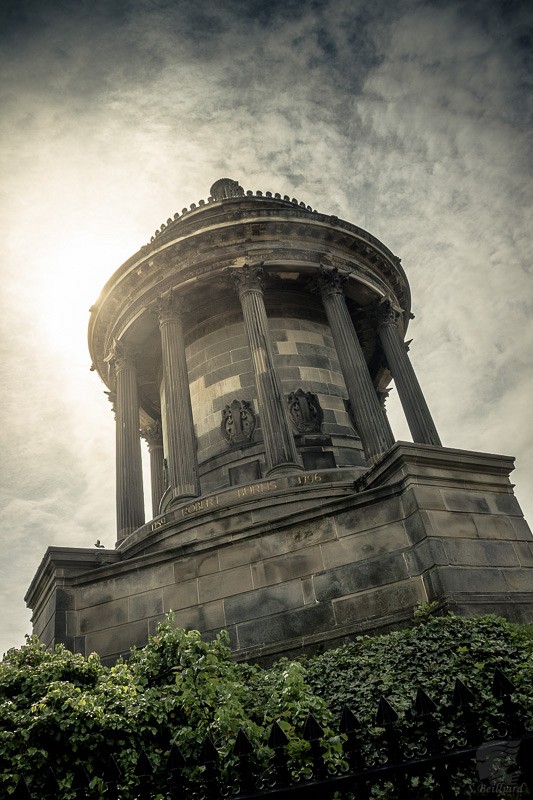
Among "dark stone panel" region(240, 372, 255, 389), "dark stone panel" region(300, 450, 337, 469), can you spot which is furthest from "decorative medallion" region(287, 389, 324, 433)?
"dark stone panel" region(240, 372, 255, 389)

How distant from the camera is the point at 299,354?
23.9 meters

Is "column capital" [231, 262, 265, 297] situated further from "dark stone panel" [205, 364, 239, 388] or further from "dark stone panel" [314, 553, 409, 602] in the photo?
"dark stone panel" [314, 553, 409, 602]

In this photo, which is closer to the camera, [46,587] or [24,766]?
[24,766]

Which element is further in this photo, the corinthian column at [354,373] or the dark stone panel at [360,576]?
the corinthian column at [354,373]

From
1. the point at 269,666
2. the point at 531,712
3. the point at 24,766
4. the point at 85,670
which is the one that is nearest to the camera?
the point at 531,712

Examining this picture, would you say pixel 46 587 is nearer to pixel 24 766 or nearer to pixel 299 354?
pixel 24 766

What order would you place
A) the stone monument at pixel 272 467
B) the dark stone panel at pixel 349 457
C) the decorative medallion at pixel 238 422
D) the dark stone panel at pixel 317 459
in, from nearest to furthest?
the stone monument at pixel 272 467, the dark stone panel at pixel 317 459, the dark stone panel at pixel 349 457, the decorative medallion at pixel 238 422

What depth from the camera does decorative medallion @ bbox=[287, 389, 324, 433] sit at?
2178 centimetres

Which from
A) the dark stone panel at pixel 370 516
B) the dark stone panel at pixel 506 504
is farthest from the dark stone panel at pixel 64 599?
the dark stone panel at pixel 506 504

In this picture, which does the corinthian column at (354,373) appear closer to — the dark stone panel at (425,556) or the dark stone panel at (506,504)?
the dark stone panel at (506,504)

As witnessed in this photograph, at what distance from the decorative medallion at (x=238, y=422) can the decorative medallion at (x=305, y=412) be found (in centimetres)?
149

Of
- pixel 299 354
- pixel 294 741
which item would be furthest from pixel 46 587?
pixel 299 354

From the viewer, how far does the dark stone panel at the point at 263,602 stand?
11.0 m

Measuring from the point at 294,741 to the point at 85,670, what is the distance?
3.00m
